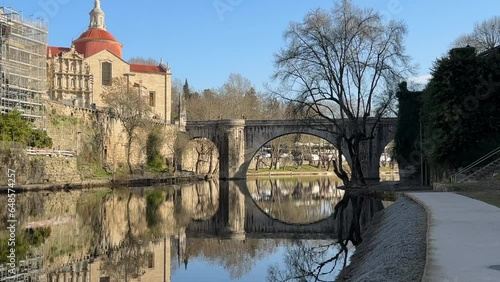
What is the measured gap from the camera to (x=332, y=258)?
48.9 ft

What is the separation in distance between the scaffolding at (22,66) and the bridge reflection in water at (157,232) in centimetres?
1266

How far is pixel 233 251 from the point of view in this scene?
16.4 metres

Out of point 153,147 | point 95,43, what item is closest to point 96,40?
point 95,43

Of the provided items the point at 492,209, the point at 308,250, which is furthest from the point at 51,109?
the point at 492,209

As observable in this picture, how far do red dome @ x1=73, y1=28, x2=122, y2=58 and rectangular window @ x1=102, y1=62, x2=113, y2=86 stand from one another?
2321mm

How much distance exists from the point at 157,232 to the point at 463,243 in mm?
12113

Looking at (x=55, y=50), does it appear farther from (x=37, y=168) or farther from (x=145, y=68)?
(x=37, y=168)

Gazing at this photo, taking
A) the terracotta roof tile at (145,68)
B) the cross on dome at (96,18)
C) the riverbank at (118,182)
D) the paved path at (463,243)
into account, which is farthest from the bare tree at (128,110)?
the paved path at (463,243)

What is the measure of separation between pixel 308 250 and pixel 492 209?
5448mm

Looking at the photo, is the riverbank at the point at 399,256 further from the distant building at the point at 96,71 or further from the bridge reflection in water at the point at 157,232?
the distant building at the point at 96,71

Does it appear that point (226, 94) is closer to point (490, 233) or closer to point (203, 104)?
point (203, 104)

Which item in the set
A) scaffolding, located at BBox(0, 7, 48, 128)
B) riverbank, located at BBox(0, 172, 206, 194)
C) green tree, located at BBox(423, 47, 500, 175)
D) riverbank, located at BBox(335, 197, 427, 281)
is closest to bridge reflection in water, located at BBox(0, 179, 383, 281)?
riverbank, located at BBox(335, 197, 427, 281)

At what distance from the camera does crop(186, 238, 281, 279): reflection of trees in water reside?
1433cm

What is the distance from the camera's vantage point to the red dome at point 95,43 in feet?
222
